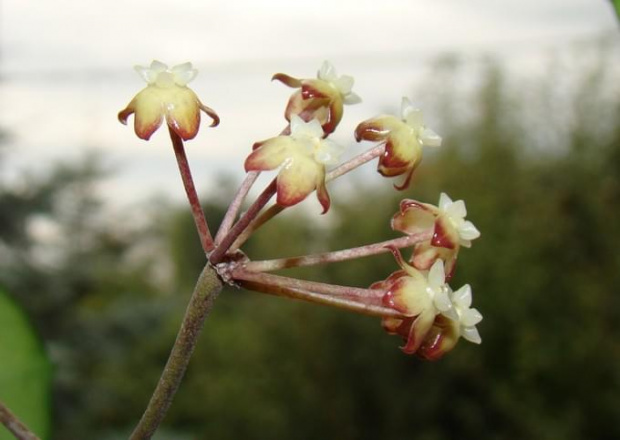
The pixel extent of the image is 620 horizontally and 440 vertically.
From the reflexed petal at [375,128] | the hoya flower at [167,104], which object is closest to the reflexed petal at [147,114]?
the hoya flower at [167,104]

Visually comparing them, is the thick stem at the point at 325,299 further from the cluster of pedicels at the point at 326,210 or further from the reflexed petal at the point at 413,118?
the reflexed petal at the point at 413,118

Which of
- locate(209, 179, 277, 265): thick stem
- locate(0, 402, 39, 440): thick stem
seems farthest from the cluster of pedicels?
locate(0, 402, 39, 440): thick stem

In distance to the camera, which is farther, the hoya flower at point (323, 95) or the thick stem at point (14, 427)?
the hoya flower at point (323, 95)

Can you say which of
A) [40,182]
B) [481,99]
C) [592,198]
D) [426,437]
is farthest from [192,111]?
[481,99]

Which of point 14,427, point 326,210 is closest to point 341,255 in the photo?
point 326,210

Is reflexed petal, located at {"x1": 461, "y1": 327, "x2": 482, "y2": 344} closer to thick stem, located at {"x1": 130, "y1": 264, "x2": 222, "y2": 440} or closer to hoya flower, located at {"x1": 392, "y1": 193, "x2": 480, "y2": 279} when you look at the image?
hoya flower, located at {"x1": 392, "y1": 193, "x2": 480, "y2": 279}

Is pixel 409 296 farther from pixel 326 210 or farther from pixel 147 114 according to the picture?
pixel 147 114
